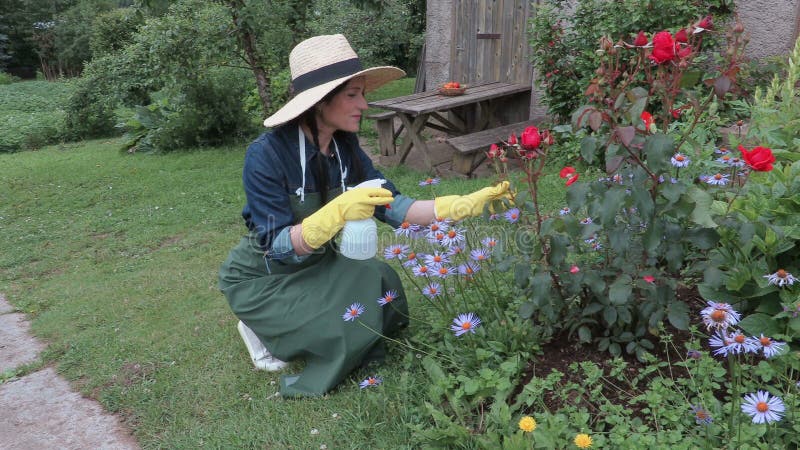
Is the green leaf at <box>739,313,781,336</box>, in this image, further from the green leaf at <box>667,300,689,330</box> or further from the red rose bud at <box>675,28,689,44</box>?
the red rose bud at <box>675,28,689,44</box>

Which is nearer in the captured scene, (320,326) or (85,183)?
(320,326)

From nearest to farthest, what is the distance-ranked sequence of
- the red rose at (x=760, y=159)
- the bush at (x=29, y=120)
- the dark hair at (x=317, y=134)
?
the red rose at (x=760, y=159), the dark hair at (x=317, y=134), the bush at (x=29, y=120)

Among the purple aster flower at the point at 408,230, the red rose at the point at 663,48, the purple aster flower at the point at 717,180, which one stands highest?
the red rose at the point at 663,48

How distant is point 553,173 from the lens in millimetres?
5449

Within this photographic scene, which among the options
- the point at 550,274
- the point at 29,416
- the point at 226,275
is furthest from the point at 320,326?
the point at 29,416

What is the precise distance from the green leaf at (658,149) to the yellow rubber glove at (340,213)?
1.01 m

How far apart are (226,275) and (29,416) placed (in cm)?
110

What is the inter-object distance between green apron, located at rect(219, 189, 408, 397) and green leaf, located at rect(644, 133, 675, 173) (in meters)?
1.22

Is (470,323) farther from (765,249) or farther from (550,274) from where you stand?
(765,249)

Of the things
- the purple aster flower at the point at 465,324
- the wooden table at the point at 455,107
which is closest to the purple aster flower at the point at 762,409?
the purple aster flower at the point at 465,324

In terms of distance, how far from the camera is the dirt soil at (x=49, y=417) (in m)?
2.61

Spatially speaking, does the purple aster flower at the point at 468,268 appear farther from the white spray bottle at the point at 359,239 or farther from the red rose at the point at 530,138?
the red rose at the point at 530,138

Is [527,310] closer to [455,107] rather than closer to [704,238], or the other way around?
[704,238]

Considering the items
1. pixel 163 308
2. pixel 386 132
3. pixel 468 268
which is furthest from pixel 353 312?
pixel 386 132
